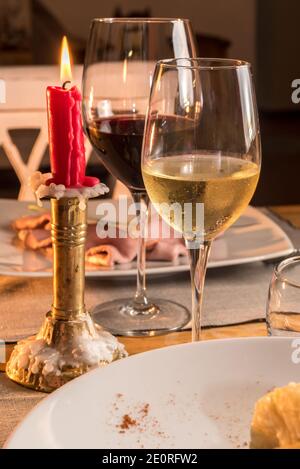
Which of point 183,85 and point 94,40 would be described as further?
point 94,40

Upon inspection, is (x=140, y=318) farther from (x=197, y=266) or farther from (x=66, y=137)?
(x=66, y=137)

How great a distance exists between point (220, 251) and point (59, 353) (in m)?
0.41

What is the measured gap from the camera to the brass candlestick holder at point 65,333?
815 millimetres

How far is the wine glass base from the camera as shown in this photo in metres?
0.97

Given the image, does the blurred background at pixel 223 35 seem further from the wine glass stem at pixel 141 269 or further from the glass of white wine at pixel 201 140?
the glass of white wine at pixel 201 140

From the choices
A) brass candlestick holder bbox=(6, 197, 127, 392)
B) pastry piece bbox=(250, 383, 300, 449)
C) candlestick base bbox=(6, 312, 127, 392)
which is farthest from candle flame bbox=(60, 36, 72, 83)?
pastry piece bbox=(250, 383, 300, 449)

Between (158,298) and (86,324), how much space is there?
238 millimetres

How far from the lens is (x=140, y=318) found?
1011mm

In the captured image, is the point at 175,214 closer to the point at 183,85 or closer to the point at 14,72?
the point at 183,85

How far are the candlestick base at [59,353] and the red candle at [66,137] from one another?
14 cm

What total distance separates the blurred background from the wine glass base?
457cm

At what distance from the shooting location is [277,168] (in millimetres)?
5426

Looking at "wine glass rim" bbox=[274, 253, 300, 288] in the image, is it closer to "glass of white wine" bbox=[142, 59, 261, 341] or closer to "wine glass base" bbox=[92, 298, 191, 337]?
"glass of white wine" bbox=[142, 59, 261, 341]

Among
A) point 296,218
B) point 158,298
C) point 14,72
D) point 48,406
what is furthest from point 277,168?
point 48,406
